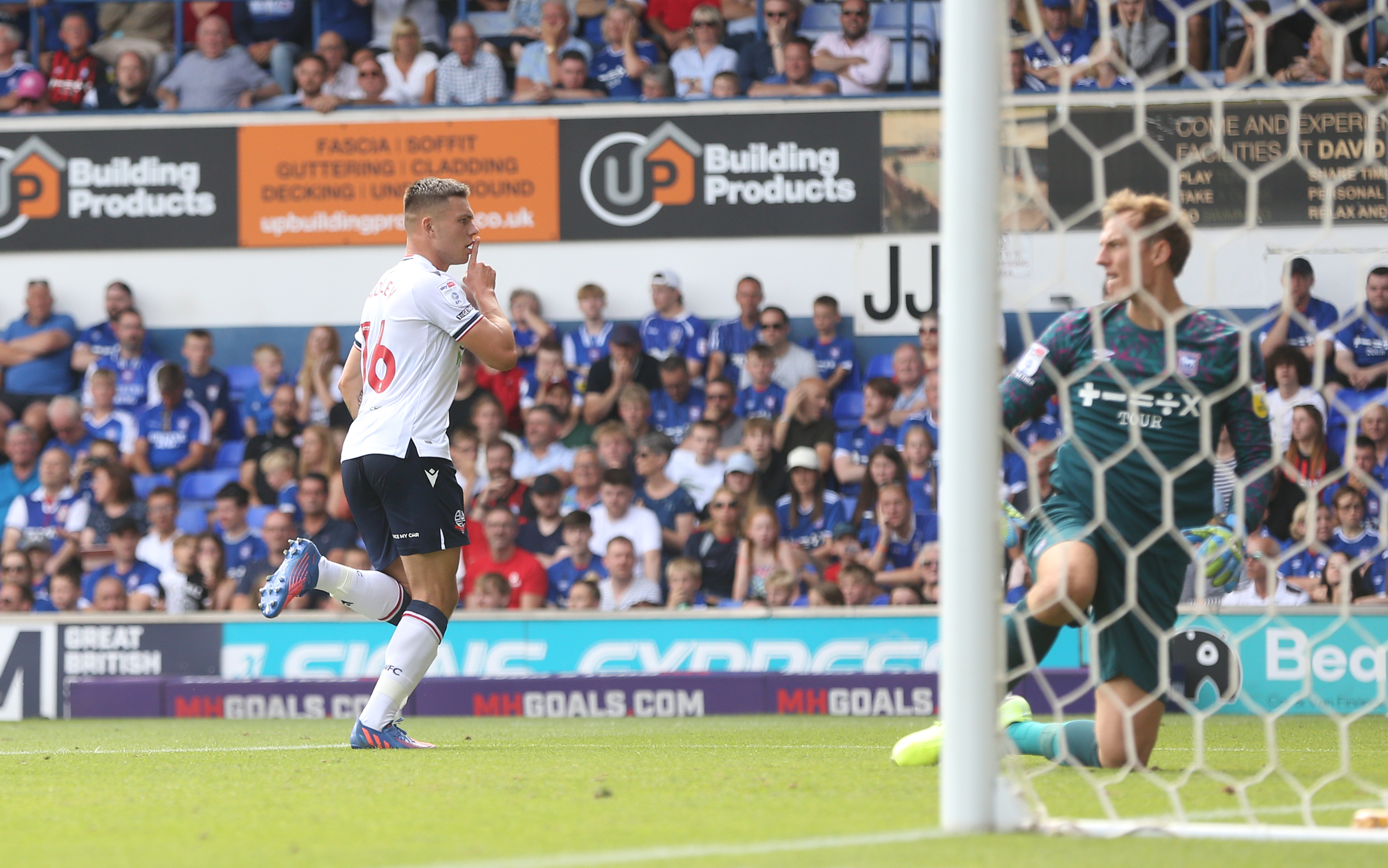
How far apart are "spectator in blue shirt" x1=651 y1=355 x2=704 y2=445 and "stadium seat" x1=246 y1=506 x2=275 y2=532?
278cm

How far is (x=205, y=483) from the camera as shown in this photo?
12.2 meters

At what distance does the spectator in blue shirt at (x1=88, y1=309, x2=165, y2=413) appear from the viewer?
12555mm

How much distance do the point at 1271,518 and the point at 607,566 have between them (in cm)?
404

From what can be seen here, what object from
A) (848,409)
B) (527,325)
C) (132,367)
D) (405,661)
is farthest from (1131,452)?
(132,367)

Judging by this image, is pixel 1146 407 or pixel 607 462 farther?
pixel 607 462

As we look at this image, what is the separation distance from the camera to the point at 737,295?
12.1 m

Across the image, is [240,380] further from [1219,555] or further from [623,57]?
[1219,555]

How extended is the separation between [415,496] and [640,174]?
300 inches

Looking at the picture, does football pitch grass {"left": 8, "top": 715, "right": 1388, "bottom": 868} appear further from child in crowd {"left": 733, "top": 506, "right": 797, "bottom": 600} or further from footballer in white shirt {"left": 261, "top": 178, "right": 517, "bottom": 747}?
child in crowd {"left": 733, "top": 506, "right": 797, "bottom": 600}

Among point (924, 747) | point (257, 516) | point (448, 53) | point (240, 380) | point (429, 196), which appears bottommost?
point (924, 747)

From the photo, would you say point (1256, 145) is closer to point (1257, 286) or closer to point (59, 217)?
point (1257, 286)

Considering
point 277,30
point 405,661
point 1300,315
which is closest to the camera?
point 405,661

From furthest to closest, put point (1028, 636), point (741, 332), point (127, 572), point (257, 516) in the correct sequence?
point (741, 332) → point (257, 516) → point (127, 572) → point (1028, 636)

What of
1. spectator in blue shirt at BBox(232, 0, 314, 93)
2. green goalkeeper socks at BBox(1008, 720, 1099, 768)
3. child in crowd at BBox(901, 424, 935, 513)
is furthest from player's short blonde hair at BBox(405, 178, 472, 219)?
spectator in blue shirt at BBox(232, 0, 314, 93)
